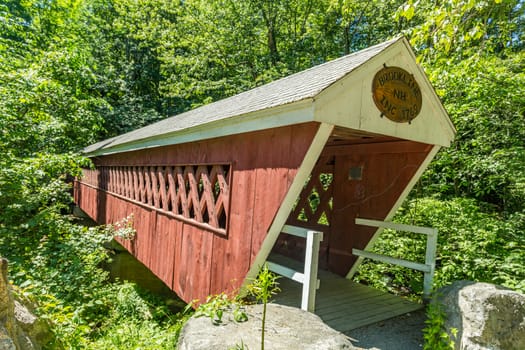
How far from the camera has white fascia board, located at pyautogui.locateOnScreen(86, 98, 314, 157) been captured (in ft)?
7.78

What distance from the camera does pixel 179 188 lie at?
4.71 m

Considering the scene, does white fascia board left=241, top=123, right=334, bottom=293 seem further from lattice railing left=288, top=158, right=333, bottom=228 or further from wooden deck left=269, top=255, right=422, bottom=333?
lattice railing left=288, top=158, right=333, bottom=228

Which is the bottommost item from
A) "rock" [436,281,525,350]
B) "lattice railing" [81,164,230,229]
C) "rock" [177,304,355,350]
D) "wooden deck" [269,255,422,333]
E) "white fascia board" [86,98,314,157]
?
"wooden deck" [269,255,422,333]

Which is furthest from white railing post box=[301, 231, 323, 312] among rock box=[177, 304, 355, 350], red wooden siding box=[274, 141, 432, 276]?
red wooden siding box=[274, 141, 432, 276]

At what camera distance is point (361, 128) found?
254cm

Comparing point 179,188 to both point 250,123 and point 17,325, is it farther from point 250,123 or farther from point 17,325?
point 17,325

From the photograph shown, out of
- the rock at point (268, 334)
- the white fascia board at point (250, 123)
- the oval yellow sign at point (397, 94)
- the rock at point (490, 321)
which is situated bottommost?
the rock at point (268, 334)

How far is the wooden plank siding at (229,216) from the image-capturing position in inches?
107

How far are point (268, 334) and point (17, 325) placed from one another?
1.92m

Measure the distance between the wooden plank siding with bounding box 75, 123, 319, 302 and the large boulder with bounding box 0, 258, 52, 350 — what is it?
164cm

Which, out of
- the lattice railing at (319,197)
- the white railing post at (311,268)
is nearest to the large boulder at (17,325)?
the white railing post at (311,268)

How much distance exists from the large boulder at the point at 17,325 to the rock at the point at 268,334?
1.07 metres

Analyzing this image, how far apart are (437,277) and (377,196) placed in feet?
6.38

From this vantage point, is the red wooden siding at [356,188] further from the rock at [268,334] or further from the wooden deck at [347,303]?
the rock at [268,334]
